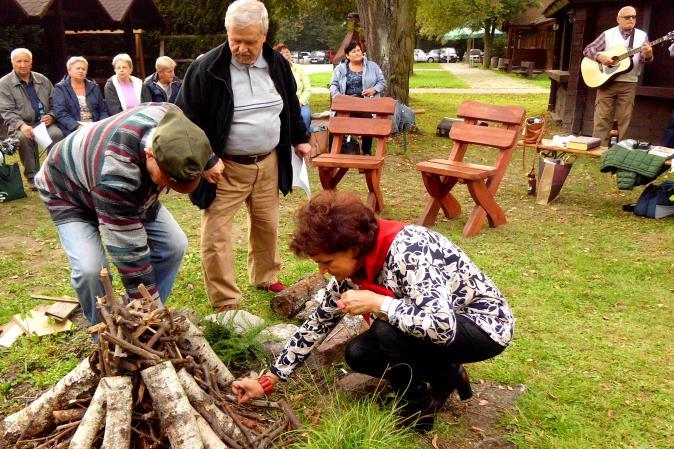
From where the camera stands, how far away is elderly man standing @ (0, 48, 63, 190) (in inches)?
312

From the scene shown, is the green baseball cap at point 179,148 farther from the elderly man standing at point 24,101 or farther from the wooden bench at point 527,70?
the wooden bench at point 527,70

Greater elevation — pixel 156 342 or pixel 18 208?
pixel 156 342

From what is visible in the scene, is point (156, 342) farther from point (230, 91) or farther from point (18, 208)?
point (18, 208)

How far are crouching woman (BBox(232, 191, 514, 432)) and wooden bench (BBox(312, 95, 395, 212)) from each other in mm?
3724

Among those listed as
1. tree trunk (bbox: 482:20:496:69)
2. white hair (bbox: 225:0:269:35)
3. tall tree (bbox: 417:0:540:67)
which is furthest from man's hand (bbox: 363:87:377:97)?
tree trunk (bbox: 482:20:496:69)

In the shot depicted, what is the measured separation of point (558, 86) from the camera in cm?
1495

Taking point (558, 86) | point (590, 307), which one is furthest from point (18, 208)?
point (558, 86)

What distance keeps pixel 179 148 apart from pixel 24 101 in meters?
6.54

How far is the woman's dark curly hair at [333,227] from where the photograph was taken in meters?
2.48

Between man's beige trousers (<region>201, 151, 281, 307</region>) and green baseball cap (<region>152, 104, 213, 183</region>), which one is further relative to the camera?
man's beige trousers (<region>201, 151, 281, 307</region>)

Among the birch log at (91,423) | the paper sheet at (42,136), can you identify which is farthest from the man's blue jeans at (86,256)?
the paper sheet at (42,136)

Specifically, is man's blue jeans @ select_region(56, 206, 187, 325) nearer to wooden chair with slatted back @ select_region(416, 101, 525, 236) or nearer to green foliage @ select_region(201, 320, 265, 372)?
green foliage @ select_region(201, 320, 265, 372)

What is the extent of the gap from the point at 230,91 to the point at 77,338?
1.79 metres

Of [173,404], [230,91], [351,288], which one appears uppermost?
[230,91]
